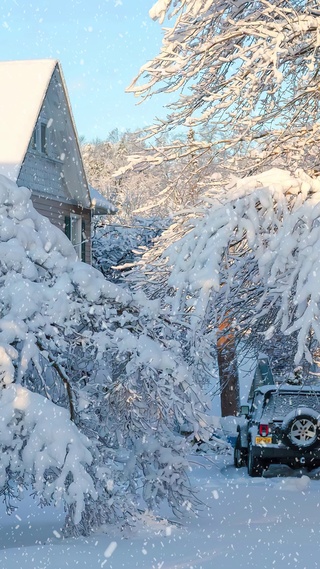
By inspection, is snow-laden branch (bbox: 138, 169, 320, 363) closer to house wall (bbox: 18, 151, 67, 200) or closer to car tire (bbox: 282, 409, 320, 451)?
car tire (bbox: 282, 409, 320, 451)

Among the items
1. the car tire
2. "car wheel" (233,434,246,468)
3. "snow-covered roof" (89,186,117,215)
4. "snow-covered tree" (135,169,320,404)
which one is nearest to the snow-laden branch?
"snow-covered tree" (135,169,320,404)

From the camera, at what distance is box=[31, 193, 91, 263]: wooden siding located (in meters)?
21.2

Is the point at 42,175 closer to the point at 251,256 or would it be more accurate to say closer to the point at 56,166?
the point at 56,166

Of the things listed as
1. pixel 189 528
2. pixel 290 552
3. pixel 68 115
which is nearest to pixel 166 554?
pixel 290 552

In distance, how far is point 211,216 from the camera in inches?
317

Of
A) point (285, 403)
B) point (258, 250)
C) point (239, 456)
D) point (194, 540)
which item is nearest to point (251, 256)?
point (258, 250)

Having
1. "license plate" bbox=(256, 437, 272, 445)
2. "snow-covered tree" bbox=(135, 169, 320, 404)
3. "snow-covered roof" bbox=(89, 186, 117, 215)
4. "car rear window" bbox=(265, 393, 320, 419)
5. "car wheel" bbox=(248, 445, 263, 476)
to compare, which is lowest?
"car wheel" bbox=(248, 445, 263, 476)

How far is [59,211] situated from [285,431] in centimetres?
1033

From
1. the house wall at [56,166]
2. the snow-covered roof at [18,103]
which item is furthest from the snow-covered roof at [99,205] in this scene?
the snow-covered roof at [18,103]

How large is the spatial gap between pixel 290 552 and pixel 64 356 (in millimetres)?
2715

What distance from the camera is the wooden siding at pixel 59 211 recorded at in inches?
835

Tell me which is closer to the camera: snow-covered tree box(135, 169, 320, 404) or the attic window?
snow-covered tree box(135, 169, 320, 404)

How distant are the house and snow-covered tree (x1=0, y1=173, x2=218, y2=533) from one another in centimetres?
1078

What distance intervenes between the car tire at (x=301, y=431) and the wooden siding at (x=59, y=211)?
8.85 m
